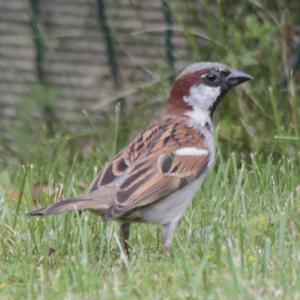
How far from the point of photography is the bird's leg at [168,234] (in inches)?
210

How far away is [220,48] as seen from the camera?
7.56 meters

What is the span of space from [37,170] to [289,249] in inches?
85.4

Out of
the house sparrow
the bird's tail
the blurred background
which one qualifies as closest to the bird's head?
the house sparrow

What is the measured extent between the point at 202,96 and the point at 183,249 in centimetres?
99

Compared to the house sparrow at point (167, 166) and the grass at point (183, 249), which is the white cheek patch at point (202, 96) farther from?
the grass at point (183, 249)

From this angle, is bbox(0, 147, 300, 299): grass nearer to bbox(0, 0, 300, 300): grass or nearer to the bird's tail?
bbox(0, 0, 300, 300): grass

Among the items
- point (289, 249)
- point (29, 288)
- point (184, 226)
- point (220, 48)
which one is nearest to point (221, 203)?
point (184, 226)

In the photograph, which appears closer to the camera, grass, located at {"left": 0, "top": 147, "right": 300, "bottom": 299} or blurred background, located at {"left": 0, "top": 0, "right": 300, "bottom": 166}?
grass, located at {"left": 0, "top": 147, "right": 300, "bottom": 299}

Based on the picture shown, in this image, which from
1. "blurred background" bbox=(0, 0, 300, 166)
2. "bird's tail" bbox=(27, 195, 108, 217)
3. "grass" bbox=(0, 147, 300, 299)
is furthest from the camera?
"blurred background" bbox=(0, 0, 300, 166)

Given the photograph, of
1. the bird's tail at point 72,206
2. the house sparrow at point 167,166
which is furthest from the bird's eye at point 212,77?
the bird's tail at point 72,206

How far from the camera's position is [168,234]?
17.6 feet

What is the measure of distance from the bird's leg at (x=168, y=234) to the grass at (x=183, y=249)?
2.2 inches

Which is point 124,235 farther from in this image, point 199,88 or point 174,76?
point 174,76

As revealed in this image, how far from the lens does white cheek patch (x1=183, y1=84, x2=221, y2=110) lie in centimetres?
592
